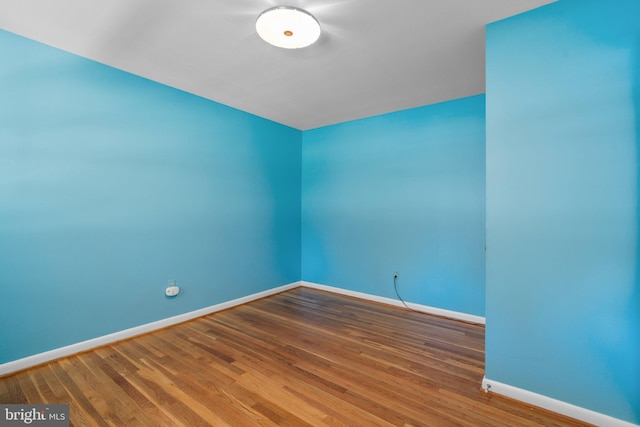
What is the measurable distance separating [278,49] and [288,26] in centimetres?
47

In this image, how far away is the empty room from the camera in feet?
5.33

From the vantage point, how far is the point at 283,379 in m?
2.02

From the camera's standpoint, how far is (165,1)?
1767mm

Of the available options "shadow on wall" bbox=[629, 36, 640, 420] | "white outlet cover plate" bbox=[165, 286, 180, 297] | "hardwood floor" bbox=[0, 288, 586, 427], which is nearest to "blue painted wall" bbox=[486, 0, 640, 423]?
"shadow on wall" bbox=[629, 36, 640, 420]

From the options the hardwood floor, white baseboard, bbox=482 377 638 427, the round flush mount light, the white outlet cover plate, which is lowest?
the hardwood floor

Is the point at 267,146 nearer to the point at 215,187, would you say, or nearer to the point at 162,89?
the point at 215,187

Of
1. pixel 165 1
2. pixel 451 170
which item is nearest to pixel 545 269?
pixel 451 170

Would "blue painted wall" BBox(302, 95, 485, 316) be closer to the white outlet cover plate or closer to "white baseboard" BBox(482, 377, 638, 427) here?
"white baseboard" BBox(482, 377, 638, 427)

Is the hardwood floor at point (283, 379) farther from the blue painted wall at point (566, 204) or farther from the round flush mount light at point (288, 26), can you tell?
the round flush mount light at point (288, 26)

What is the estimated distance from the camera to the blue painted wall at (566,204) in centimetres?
155

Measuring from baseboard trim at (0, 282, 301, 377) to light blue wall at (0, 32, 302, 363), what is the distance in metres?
0.05

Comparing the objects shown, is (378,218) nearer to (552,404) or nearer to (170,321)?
(552,404)

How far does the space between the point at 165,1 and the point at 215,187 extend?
2.00 metres

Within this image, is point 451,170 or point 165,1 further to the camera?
point 451,170
